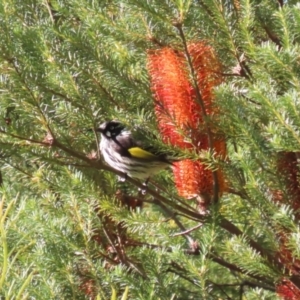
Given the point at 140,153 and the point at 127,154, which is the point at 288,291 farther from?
the point at 127,154

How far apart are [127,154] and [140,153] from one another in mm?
210

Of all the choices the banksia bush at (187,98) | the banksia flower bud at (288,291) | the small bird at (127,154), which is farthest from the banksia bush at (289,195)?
the small bird at (127,154)

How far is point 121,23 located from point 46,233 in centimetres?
67

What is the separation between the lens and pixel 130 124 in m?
1.98

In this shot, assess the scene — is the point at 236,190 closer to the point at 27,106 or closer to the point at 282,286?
the point at 282,286

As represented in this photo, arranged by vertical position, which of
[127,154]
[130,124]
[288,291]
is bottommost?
[288,291]

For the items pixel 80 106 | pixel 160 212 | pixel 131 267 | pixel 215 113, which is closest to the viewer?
pixel 215 113

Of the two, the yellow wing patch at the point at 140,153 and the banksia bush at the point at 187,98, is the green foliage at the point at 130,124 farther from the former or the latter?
the yellow wing patch at the point at 140,153

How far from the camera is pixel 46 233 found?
82.7 inches

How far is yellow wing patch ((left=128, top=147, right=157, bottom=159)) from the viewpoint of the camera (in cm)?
232

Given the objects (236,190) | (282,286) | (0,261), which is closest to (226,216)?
(236,190)

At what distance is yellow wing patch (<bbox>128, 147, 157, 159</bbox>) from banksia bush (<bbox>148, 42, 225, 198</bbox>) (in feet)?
1.10

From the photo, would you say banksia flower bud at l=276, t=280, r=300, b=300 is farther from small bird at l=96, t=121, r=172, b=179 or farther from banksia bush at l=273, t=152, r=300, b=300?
small bird at l=96, t=121, r=172, b=179

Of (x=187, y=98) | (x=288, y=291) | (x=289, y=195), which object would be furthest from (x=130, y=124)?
(x=288, y=291)
